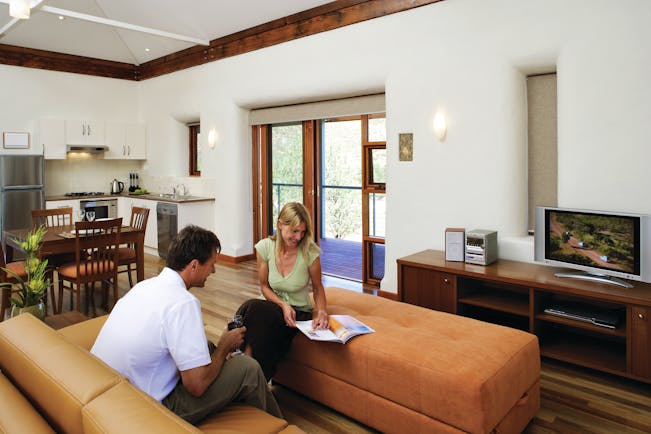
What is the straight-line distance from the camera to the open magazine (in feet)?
8.87

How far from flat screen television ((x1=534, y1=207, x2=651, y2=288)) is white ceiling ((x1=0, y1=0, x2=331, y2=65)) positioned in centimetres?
358

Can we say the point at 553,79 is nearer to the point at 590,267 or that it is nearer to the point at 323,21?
the point at 590,267

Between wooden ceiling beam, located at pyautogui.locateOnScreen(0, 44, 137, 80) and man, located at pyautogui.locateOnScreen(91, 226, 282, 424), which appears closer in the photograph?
man, located at pyautogui.locateOnScreen(91, 226, 282, 424)

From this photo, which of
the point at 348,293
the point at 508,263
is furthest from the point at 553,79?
the point at 348,293

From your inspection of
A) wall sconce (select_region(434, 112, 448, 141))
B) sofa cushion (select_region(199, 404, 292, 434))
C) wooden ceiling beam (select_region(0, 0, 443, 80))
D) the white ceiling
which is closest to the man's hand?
sofa cushion (select_region(199, 404, 292, 434))

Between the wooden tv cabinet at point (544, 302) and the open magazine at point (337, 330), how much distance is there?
4.50 feet

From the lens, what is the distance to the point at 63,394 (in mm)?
1389

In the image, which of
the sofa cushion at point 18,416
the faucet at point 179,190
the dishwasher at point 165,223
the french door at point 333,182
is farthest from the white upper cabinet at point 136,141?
the sofa cushion at point 18,416

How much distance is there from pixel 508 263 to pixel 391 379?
6.89 feet

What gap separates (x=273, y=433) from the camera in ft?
6.23

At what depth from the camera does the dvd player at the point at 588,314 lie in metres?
3.32

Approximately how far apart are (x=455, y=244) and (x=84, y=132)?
264 inches

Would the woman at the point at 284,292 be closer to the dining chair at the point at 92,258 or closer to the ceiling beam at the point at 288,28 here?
the dining chair at the point at 92,258

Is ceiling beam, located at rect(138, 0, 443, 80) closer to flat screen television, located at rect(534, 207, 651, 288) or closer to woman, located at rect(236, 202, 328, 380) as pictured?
flat screen television, located at rect(534, 207, 651, 288)
